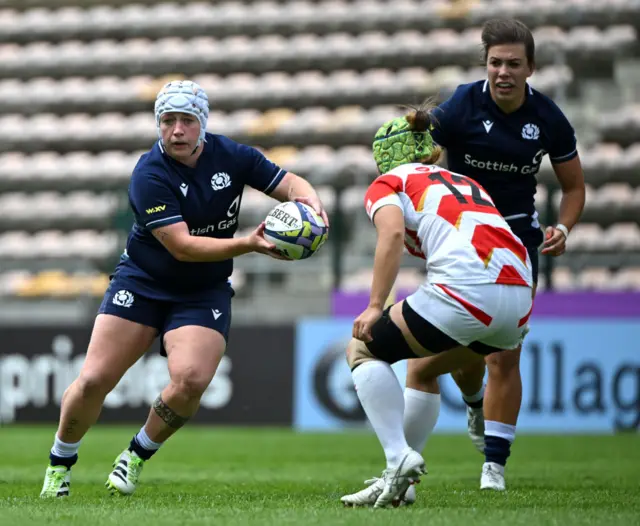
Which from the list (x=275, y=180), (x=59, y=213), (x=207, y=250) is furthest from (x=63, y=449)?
(x=59, y=213)

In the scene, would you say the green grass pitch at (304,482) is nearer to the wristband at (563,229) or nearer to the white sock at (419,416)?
the white sock at (419,416)

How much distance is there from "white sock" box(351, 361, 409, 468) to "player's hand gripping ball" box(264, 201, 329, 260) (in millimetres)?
572

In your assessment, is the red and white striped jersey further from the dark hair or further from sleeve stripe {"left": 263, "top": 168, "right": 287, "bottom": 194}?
the dark hair

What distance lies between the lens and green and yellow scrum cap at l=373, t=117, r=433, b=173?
471cm

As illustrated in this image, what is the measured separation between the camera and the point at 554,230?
549 centimetres

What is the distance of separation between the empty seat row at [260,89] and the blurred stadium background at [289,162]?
0.04m

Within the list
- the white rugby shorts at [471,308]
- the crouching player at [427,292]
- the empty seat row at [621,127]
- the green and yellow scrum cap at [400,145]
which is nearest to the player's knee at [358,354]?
the crouching player at [427,292]

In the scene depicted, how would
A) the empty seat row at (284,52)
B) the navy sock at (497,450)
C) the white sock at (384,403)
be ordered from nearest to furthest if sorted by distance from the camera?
the white sock at (384,403), the navy sock at (497,450), the empty seat row at (284,52)

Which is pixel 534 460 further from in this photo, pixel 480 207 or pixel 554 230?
pixel 480 207

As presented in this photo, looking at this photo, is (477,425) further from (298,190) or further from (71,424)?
(71,424)

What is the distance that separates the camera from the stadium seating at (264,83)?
55.0 feet

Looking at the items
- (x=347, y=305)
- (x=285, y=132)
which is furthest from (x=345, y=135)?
(x=347, y=305)

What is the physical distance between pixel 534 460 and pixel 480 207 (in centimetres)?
385

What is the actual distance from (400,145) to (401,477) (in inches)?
54.7
